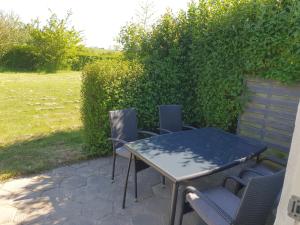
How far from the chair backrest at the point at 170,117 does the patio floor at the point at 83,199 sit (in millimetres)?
817

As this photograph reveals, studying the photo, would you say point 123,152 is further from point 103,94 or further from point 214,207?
point 214,207

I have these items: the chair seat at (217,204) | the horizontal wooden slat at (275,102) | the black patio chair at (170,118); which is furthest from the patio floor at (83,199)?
the horizontal wooden slat at (275,102)

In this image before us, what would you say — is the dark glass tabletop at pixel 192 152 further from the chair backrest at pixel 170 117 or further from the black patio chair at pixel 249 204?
the chair backrest at pixel 170 117

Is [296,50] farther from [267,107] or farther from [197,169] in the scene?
[197,169]

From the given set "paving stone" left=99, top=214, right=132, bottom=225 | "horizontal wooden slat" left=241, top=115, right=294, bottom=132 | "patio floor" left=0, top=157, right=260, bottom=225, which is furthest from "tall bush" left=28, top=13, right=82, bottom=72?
"paving stone" left=99, top=214, right=132, bottom=225

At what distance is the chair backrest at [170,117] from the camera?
425cm

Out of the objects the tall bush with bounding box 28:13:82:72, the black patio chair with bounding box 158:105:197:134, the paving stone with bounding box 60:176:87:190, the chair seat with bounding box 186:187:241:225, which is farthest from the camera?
the tall bush with bounding box 28:13:82:72

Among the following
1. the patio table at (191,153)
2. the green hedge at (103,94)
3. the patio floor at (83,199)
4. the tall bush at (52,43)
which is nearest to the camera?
the patio table at (191,153)

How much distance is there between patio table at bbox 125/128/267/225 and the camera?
2.47 m

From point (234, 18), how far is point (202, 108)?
1760 millimetres

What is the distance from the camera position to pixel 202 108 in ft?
16.6

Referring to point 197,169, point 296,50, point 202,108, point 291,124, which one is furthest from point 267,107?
point 197,169

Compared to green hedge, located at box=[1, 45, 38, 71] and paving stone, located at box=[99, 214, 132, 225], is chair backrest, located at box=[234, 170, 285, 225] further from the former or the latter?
green hedge, located at box=[1, 45, 38, 71]

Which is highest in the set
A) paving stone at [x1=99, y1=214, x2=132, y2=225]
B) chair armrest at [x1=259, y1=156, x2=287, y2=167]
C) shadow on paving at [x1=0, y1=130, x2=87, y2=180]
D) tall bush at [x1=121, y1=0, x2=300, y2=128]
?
tall bush at [x1=121, y1=0, x2=300, y2=128]
